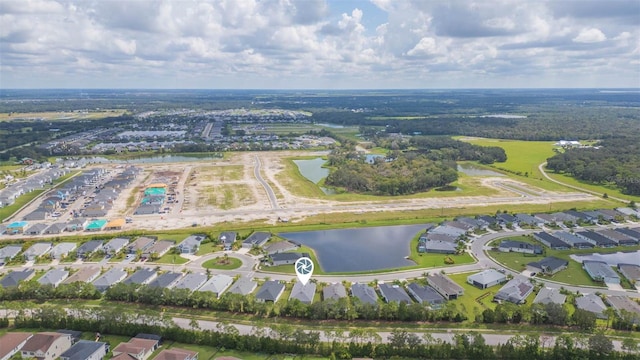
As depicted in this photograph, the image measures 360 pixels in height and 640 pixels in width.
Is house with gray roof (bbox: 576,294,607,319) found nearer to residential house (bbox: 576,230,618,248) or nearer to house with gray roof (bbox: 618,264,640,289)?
house with gray roof (bbox: 618,264,640,289)

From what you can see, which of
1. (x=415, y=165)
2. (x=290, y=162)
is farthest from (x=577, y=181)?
(x=290, y=162)

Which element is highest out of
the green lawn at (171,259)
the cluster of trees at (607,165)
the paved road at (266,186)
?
the cluster of trees at (607,165)

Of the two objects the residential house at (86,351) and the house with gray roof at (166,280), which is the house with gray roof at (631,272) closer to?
the house with gray roof at (166,280)

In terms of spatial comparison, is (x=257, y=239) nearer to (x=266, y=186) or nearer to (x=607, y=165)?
(x=266, y=186)

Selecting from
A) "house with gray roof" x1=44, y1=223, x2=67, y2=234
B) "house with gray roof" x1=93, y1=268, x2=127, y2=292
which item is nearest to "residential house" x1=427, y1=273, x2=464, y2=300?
"house with gray roof" x1=93, y1=268, x2=127, y2=292

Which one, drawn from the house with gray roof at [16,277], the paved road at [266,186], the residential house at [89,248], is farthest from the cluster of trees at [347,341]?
the paved road at [266,186]

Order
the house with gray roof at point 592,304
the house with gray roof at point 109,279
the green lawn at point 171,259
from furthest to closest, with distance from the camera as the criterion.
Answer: the green lawn at point 171,259 → the house with gray roof at point 109,279 → the house with gray roof at point 592,304
